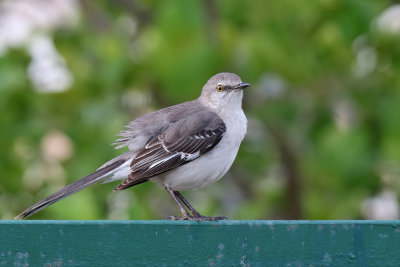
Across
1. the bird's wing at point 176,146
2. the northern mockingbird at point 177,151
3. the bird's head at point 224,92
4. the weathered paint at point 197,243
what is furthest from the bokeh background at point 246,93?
the weathered paint at point 197,243

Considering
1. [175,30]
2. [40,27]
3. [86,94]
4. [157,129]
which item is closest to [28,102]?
[86,94]

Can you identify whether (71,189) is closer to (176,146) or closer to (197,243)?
(176,146)

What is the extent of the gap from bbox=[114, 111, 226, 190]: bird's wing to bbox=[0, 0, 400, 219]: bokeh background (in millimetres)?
966

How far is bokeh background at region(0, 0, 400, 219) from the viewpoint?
520 cm

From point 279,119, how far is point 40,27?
214cm

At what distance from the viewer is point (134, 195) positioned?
5273 mm

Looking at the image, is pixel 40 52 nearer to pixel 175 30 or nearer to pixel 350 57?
pixel 175 30

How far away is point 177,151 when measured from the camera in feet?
13.3

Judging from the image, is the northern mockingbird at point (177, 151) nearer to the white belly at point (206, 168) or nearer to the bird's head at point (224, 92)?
the white belly at point (206, 168)

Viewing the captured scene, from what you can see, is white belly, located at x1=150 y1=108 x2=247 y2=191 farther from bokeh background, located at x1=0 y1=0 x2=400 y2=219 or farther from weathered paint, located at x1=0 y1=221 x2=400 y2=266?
bokeh background, located at x1=0 y1=0 x2=400 y2=219

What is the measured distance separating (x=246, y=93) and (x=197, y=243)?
10.4 ft

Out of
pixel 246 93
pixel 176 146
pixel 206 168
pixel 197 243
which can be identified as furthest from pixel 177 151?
pixel 246 93

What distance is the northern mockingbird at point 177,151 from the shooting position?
3994 millimetres

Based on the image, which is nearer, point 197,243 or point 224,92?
point 197,243
